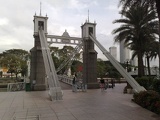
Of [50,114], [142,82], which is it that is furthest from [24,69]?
[50,114]

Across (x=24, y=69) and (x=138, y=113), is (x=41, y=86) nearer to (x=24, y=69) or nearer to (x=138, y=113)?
(x=138, y=113)

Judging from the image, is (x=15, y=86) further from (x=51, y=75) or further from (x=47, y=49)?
(x=51, y=75)

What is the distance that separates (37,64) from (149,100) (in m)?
14.1

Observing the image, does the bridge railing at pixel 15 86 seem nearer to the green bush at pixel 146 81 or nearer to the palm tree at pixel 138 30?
the palm tree at pixel 138 30

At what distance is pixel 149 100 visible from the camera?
10117 mm

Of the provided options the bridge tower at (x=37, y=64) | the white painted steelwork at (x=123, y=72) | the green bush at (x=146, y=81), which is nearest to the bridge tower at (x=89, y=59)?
the white painted steelwork at (x=123, y=72)

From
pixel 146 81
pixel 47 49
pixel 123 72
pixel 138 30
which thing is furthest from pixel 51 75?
pixel 138 30

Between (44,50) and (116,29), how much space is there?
7871 mm

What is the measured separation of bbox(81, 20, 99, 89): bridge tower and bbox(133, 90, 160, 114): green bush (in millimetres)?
11552

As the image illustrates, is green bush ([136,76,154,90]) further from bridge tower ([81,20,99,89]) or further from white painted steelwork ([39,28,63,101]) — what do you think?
white painted steelwork ([39,28,63,101])

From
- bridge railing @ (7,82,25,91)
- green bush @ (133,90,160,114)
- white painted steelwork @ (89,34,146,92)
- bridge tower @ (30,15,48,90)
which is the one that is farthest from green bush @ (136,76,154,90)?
bridge railing @ (7,82,25,91)

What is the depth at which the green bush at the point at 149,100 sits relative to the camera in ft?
30.6

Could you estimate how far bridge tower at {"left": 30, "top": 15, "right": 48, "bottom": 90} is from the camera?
21.5 meters

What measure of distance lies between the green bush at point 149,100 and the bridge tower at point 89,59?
11552 mm
